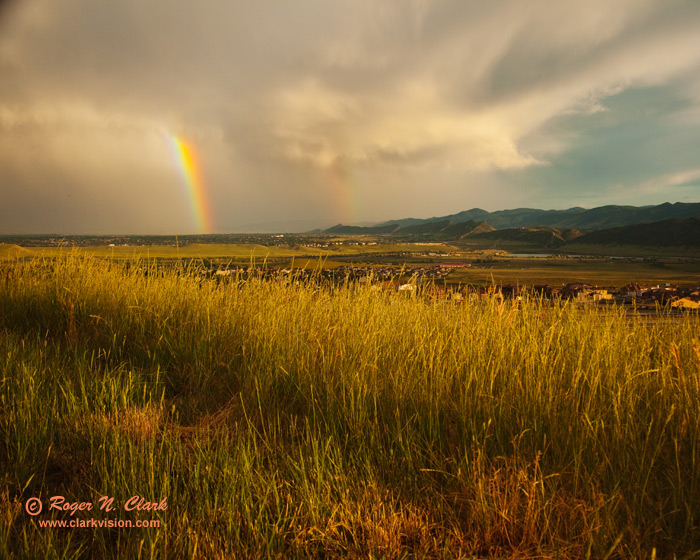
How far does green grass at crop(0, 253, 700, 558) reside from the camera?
145cm

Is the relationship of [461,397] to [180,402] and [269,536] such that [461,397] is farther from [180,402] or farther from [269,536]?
[180,402]

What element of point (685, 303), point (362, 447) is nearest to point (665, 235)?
point (685, 303)

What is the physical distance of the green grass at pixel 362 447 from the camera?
145 cm

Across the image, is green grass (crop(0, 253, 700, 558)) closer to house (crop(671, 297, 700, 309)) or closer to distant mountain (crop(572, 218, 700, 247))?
house (crop(671, 297, 700, 309))

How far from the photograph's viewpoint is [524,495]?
167 cm

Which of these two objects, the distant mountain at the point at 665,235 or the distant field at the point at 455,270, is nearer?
the distant field at the point at 455,270

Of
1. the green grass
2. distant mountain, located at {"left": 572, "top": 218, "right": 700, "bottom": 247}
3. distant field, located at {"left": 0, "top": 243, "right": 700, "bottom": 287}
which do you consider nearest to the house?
the green grass

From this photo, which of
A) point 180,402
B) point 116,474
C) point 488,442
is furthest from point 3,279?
point 488,442

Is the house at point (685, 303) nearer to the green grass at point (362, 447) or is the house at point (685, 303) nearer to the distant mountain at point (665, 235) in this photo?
the green grass at point (362, 447)

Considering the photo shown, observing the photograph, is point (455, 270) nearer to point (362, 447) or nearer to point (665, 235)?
point (362, 447)

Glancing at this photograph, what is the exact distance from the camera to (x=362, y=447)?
1964 millimetres

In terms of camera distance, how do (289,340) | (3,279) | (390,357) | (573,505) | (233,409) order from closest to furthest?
(573,505) → (233,409) → (390,357) → (289,340) → (3,279)

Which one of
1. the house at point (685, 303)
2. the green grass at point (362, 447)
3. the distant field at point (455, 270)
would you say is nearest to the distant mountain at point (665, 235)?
the distant field at point (455, 270)

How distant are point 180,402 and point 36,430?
912 mm
